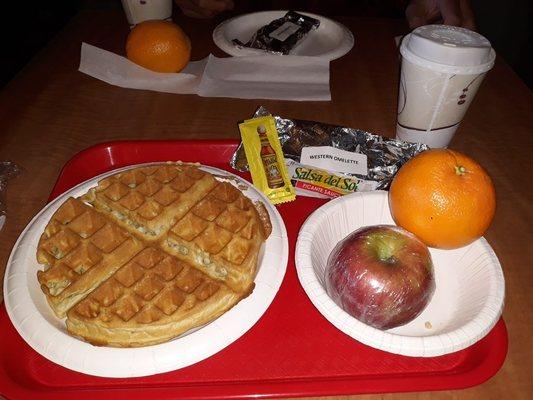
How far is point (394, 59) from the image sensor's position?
1839mm

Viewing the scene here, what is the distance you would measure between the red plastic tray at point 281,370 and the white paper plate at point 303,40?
1220 millimetres

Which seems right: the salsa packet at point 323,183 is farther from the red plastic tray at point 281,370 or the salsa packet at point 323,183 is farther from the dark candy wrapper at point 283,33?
the dark candy wrapper at point 283,33

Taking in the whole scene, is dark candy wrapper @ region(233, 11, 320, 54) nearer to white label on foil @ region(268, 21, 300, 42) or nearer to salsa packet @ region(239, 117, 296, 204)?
white label on foil @ region(268, 21, 300, 42)

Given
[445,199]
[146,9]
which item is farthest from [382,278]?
[146,9]

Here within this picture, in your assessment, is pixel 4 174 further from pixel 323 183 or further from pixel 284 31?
pixel 284 31

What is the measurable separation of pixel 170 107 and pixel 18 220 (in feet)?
2.12

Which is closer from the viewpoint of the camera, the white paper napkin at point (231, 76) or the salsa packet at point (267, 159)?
the salsa packet at point (267, 159)

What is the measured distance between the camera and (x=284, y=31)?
187 cm

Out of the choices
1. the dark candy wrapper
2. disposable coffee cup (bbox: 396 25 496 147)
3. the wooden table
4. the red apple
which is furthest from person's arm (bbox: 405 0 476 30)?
the red apple

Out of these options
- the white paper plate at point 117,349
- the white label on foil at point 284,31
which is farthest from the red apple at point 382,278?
the white label on foil at point 284,31

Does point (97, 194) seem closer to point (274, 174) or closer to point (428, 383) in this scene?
point (274, 174)

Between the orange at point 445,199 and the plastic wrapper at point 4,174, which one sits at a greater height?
the orange at point 445,199

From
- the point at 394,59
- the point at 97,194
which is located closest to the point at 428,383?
the point at 97,194

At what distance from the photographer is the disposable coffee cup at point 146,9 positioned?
1789mm
